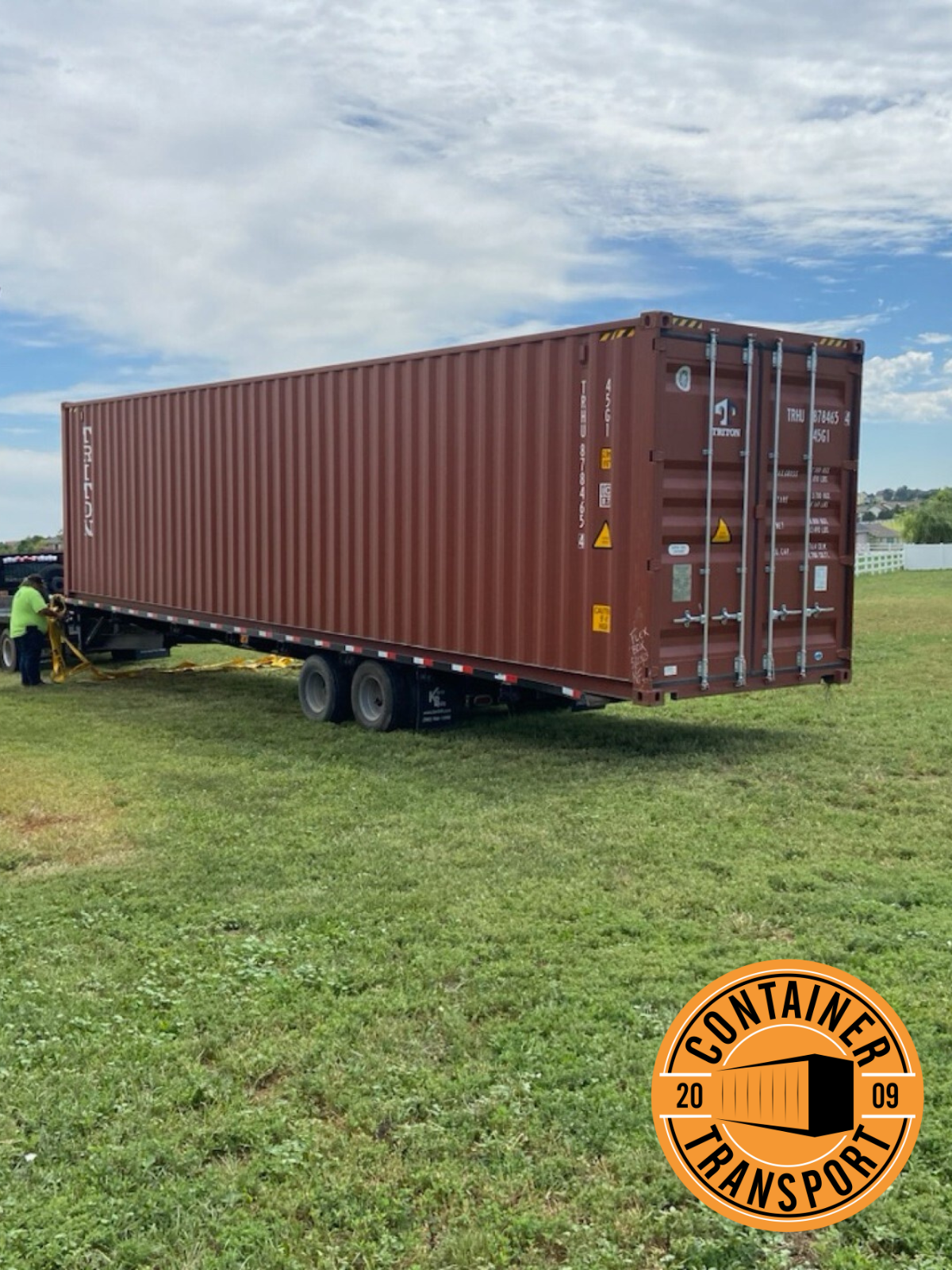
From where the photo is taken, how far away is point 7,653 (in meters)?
17.4

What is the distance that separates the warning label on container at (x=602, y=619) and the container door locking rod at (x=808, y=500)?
1.85 metres

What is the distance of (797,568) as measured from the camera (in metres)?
9.83

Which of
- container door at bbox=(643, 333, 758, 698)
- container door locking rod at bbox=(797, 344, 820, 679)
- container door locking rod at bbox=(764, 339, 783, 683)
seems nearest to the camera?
container door at bbox=(643, 333, 758, 698)

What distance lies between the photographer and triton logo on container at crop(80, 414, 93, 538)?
16.3m

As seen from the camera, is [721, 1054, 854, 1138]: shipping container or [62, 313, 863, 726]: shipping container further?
[62, 313, 863, 726]: shipping container

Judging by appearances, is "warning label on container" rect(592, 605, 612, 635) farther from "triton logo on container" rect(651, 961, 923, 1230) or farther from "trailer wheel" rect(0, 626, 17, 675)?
"trailer wheel" rect(0, 626, 17, 675)

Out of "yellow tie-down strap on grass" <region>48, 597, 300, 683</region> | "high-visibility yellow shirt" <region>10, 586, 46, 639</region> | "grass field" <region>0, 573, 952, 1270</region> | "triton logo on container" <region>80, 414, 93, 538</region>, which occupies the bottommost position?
"grass field" <region>0, 573, 952, 1270</region>

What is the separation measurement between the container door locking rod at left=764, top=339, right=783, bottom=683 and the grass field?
32.3 inches

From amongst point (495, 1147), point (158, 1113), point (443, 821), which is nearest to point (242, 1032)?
point (158, 1113)

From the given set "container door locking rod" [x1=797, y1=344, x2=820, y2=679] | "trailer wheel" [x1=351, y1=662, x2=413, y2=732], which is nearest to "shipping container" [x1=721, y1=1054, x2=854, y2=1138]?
"container door locking rod" [x1=797, y1=344, x2=820, y2=679]

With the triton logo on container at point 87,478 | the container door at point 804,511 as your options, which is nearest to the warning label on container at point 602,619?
the container door at point 804,511

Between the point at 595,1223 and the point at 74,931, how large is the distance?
3.29m

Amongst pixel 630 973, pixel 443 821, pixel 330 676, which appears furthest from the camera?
pixel 330 676

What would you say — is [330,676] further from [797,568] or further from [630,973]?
[630,973]
